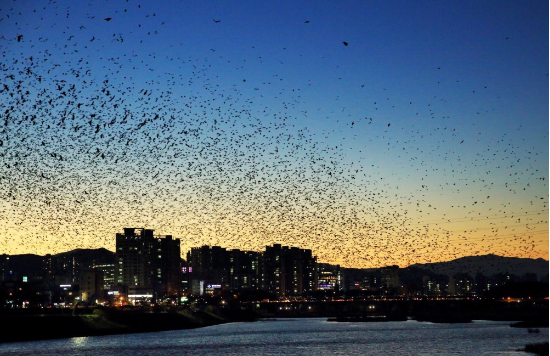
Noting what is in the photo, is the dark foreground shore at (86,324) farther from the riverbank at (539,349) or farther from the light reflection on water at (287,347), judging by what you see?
the riverbank at (539,349)

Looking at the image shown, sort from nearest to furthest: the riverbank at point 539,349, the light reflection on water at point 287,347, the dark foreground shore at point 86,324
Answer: the riverbank at point 539,349 < the light reflection on water at point 287,347 < the dark foreground shore at point 86,324

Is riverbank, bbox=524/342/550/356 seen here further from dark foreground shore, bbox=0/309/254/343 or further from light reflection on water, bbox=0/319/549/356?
dark foreground shore, bbox=0/309/254/343

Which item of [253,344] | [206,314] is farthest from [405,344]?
[206,314]

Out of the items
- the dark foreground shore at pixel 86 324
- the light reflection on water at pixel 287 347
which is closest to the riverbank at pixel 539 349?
the light reflection on water at pixel 287 347

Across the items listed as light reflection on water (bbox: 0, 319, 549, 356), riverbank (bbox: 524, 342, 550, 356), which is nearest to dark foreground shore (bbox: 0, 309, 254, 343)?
light reflection on water (bbox: 0, 319, 549, 356)

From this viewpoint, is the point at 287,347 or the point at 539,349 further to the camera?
the point at 287,347

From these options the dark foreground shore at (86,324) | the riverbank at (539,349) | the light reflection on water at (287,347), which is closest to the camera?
the riverbank at (539,349)

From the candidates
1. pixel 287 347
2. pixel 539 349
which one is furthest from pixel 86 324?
pixel 539 349

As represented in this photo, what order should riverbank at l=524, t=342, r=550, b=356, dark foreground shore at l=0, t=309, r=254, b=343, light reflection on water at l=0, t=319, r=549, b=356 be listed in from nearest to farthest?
1. riverbank at l=524, t=342, r=550, b=356
2. light reflection on water at l=0, t=319, r=549, b=356
3. dark foreground shore at l=0, t=309, r=254, b=343

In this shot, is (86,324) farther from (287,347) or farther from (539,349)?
(539,349)

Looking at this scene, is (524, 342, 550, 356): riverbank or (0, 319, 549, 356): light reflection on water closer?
(524, 342, 550, 356): riverbank
